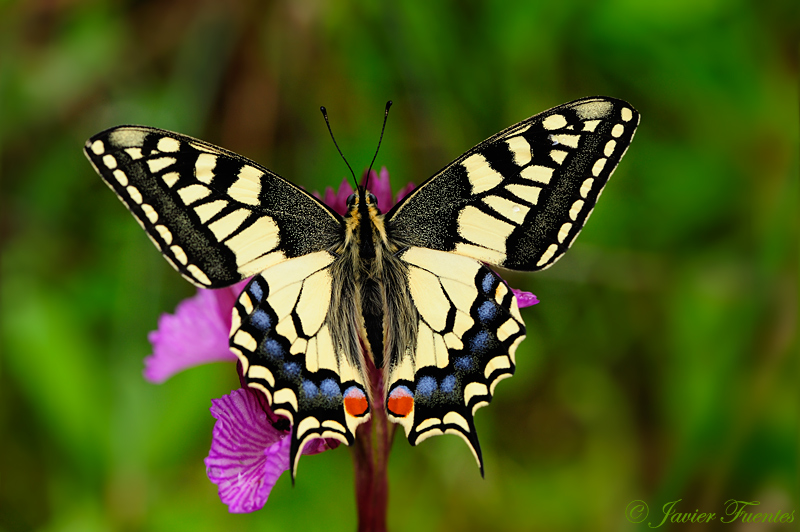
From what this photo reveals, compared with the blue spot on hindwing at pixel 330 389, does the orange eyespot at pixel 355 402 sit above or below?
below

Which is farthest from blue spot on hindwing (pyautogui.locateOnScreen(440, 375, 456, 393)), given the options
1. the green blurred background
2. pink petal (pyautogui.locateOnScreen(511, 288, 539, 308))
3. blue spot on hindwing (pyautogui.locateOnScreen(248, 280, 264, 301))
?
the green blurred background

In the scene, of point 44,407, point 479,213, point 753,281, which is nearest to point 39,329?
point 44,407

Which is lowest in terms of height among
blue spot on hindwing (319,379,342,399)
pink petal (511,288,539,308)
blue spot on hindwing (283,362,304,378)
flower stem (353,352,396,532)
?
flower stem (353,352,396,532)

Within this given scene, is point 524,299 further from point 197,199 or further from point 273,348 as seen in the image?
point 197,199

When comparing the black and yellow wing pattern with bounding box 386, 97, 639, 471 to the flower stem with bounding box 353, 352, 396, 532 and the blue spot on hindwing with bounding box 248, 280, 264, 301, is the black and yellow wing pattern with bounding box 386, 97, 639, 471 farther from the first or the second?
the blue spot on hindwing with bounding box 248, 280, 264, 301

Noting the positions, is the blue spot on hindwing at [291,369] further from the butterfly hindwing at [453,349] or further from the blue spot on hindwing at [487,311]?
the blue spot on hindwing at [487,311]

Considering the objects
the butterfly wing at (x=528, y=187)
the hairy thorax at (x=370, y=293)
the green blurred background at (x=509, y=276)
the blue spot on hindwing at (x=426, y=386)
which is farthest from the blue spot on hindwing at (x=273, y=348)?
the green blurred background at (x=509, y=276)

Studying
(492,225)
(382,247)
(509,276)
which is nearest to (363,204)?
(382,247)
